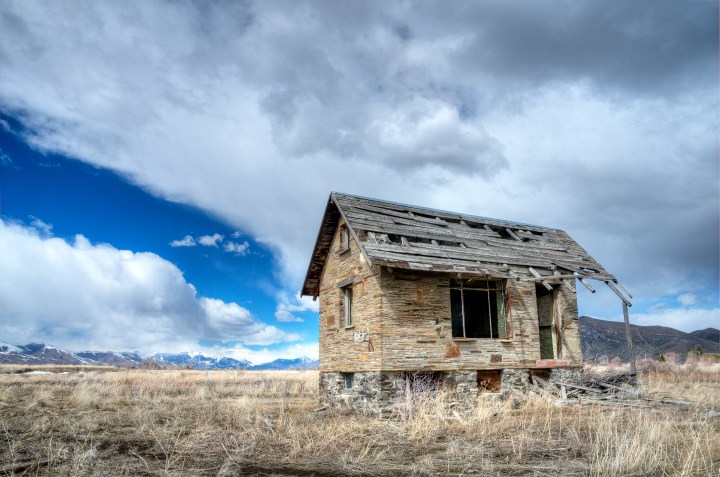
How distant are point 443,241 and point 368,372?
15.8 feet

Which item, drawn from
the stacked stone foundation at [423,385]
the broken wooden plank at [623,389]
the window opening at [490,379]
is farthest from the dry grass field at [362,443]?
the broken wooden plank at [623,389]

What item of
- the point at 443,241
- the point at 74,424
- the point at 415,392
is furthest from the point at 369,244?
the point at 74,424

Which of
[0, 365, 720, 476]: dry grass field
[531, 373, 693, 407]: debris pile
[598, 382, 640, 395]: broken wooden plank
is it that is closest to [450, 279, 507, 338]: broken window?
[531, 373, 693, 407]: debris pile

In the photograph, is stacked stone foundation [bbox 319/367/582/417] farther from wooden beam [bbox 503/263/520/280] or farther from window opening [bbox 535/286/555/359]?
wooden beam [bbox 503/263/520/280]

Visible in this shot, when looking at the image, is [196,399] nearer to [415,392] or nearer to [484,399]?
[415,392]

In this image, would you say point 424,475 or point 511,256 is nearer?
point 424,475

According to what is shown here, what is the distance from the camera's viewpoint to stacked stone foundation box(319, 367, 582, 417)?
46.1 feet

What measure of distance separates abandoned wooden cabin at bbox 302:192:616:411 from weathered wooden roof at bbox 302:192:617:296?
0.15 feet

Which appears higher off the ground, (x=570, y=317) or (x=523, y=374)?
(x=570, y=317)

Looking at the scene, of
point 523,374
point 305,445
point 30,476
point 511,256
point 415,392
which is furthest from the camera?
point 511,256

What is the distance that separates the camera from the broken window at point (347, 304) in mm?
17125

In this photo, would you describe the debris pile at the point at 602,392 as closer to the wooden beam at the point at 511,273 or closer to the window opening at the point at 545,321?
the window opening at the point at 545,321

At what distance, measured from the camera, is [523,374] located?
15.9m

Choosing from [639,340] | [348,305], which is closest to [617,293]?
[348,305]
